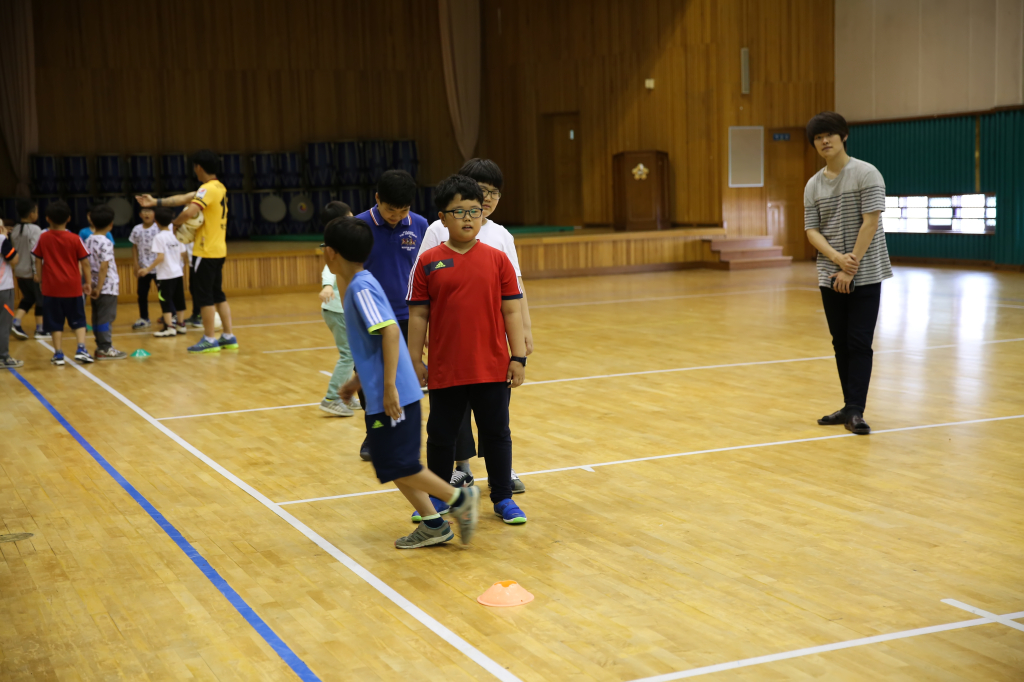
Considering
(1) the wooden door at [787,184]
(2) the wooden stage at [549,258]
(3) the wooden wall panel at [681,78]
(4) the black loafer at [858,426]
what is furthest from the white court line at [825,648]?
(1) the wooden door at [787,184]

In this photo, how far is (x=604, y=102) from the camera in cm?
1844

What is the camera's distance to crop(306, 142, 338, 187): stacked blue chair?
773 inches

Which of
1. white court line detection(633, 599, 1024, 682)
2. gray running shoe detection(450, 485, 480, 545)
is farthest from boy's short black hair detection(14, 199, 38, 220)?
white court line detection(633, 599, 1024, 682)

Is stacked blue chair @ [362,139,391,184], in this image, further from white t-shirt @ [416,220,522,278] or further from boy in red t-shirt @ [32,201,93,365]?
white t-shirt @ [416,220,522,278]

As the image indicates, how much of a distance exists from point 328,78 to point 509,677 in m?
18.9

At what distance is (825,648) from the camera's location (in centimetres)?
279

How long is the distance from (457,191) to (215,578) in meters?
1.55

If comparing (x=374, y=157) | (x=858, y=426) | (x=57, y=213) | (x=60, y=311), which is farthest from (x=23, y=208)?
(x=374, y=157)

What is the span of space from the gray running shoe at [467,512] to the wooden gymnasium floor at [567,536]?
0.08m

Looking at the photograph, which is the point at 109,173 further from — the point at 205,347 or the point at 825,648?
the point at 825,648

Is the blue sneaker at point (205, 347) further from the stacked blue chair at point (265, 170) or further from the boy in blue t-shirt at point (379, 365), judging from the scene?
the stacked blue chair at point (265, 170)

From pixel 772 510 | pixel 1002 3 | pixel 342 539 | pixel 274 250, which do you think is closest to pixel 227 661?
pixel 342 539

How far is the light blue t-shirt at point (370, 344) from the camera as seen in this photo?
11.4 feet

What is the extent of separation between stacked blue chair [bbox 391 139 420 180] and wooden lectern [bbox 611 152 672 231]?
456 centimetres
